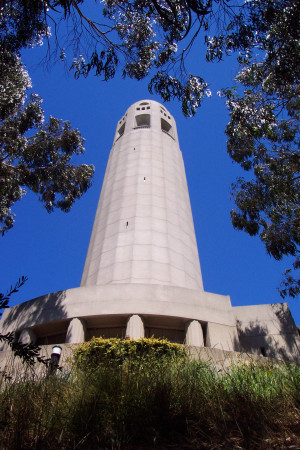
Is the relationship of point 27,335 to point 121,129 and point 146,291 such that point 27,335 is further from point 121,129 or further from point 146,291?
point 121,129

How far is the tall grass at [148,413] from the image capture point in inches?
159

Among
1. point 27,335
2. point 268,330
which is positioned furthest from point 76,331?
point 268,330

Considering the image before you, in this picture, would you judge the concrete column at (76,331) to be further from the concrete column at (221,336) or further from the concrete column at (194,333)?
the concrete column at (221,336)

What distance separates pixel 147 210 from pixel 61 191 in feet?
21.7

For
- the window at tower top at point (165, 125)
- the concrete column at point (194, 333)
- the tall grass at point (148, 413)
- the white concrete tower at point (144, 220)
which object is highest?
the window at tower top at point (165, 125)

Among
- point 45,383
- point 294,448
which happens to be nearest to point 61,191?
point 45,383

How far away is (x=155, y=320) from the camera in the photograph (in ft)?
54.1

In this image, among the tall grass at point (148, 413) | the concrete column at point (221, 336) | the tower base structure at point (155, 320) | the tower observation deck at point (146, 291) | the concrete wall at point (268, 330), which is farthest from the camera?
the concrete wall at point (268, 330)

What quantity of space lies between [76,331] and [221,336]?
21.4ft

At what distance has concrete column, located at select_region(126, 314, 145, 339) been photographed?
15133mm

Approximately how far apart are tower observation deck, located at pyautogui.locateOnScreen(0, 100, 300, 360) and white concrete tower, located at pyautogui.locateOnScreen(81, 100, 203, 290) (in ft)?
0.23

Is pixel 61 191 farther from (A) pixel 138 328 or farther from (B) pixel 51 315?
(A) pixel 138 328

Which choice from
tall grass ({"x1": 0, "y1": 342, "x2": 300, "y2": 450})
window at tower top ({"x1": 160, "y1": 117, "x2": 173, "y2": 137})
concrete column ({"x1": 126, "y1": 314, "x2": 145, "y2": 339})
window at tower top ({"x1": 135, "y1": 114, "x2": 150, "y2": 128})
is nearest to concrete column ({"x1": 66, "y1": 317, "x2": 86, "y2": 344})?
concrete column ({"x1": 126, "y1": 314, "x2": 145, "y2": 339})

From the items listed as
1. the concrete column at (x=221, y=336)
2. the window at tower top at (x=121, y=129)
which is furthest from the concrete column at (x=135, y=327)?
the window at tower top at (x=121, y=129)
